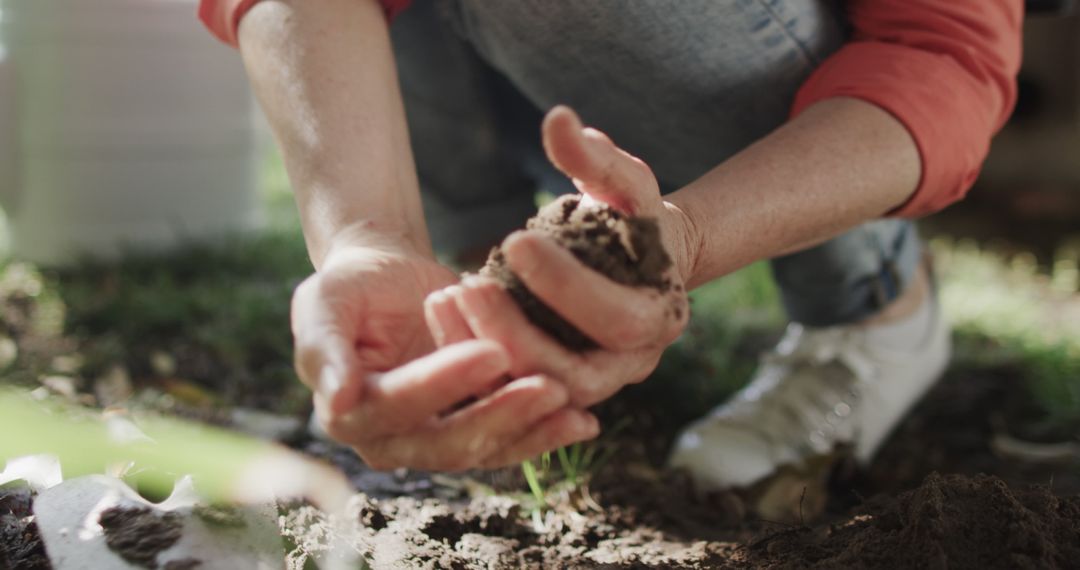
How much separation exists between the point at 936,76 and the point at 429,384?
1.00 meters

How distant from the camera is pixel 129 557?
44.4 inches

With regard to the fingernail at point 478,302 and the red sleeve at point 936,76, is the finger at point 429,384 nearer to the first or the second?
the fingernail at point 478,302

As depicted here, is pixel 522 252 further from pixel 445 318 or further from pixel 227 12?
pixel 227 12

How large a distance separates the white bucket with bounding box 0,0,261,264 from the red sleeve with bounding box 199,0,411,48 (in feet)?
6.04

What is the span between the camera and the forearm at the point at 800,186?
129 centimetres

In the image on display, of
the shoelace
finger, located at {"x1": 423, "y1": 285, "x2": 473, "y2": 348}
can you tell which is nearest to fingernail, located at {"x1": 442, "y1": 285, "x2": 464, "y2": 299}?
finger, located at {"x1": 423, "y1": 285, "x2": 473, "y2": 348}

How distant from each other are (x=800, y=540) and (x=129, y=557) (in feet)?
2.92

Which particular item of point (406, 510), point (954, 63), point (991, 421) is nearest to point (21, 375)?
point (406, 510)

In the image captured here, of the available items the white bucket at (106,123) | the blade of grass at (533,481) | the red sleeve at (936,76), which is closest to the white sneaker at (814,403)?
the blade of grass at (533,481)

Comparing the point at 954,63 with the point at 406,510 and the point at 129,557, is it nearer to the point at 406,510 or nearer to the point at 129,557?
the point at 406,510

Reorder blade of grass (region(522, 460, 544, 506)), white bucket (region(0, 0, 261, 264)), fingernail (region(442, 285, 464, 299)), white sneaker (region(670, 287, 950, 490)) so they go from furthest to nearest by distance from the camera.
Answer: white bucket (region(0, 0, 261, 264)) < white sneaker (region(670, 287, 950, 490)) < blade of grass (region(522, 460, 544, 506)) < fingernail (region(442, 285, 464, 299))

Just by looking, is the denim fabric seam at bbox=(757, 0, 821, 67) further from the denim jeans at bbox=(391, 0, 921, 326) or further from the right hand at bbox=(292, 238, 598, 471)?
the right hand at bbox=(292, 238, 598, 471)

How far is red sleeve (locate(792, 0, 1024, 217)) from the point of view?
1.44m

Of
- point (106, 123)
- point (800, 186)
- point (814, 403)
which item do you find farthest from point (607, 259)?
point (106, 123)
